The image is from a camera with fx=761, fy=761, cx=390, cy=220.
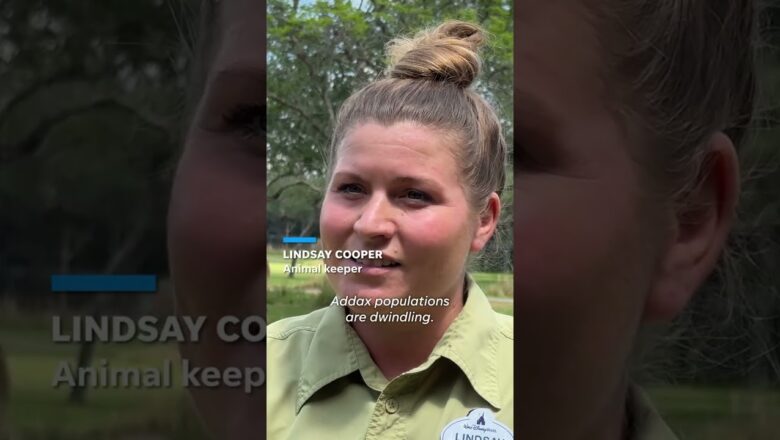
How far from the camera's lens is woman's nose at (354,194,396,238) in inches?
93.9

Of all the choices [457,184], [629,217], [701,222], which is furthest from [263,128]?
[701,222]

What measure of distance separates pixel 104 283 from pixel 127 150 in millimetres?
446

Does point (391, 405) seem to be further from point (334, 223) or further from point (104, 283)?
point (104, 283)

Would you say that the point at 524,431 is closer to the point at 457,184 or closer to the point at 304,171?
the point at 457,184

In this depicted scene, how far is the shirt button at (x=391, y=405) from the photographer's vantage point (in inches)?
96.8

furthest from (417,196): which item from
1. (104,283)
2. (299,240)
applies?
(104,283)

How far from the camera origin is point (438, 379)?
8.21 ft

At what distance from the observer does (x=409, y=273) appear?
2.44 m

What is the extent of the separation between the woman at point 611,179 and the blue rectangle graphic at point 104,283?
1.23m

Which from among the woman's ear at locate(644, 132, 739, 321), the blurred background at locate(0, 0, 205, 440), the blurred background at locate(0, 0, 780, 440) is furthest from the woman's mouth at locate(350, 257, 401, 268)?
the woman's ear at locate(644, 132, 739, 321)

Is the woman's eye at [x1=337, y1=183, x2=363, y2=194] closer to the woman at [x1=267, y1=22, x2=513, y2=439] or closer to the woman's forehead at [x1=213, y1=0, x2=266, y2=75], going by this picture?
the woman at [x1=267, y1=22, x2=513, y2=439]

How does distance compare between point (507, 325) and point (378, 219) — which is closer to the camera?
point (378, 219)

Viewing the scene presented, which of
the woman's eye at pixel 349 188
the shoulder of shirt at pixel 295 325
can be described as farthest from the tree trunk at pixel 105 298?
the woman's eye at pixel 349 188

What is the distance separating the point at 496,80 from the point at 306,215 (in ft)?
2.47
